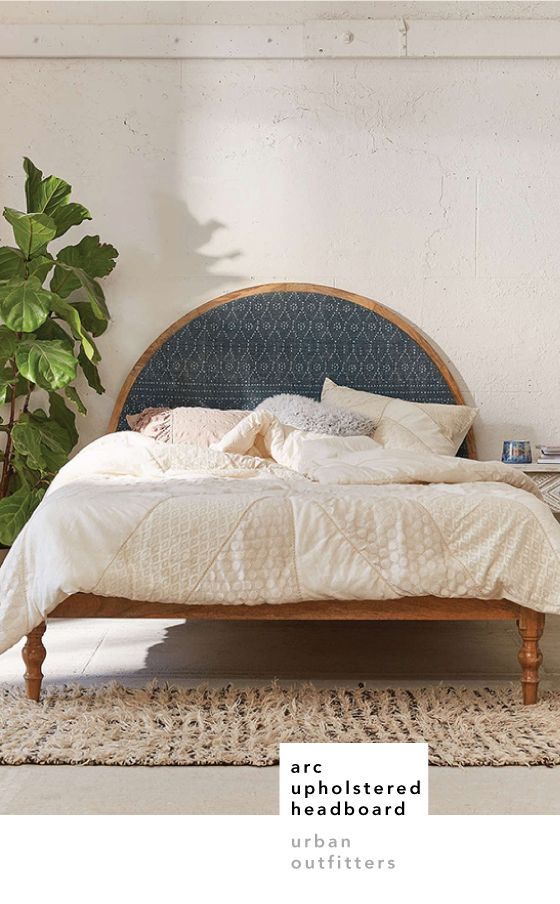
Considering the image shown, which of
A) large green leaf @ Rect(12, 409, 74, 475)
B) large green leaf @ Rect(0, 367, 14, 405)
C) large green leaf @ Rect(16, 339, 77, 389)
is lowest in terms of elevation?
large green leaf @ Rect(12, 409, 74, 475)

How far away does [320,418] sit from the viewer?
160 inches

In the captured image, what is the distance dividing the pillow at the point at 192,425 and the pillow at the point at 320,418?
144 millimetres

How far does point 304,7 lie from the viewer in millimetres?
4496

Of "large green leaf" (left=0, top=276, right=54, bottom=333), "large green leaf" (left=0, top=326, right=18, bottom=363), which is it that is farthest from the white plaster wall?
"large green leaf" (left=0, top=276, right=54, bottom=333)

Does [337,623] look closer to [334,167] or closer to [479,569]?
[479,569]

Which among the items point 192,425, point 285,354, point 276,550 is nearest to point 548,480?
point 285,354

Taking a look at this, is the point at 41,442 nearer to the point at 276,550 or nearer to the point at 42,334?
the point at 42,334

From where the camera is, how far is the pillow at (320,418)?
403cm

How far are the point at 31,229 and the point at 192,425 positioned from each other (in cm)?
101

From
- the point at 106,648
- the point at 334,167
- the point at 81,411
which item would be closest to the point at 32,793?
the point at 106,648

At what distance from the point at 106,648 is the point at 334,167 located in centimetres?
243

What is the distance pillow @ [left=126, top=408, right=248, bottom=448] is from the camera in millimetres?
4051

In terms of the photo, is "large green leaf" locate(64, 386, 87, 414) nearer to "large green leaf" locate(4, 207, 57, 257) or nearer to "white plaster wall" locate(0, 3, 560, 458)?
"white plaster wall" locate(0, 3, 560, 458)

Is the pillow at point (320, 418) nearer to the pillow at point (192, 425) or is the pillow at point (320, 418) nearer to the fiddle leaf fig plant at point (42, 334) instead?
the pillow at point (192, 425)
